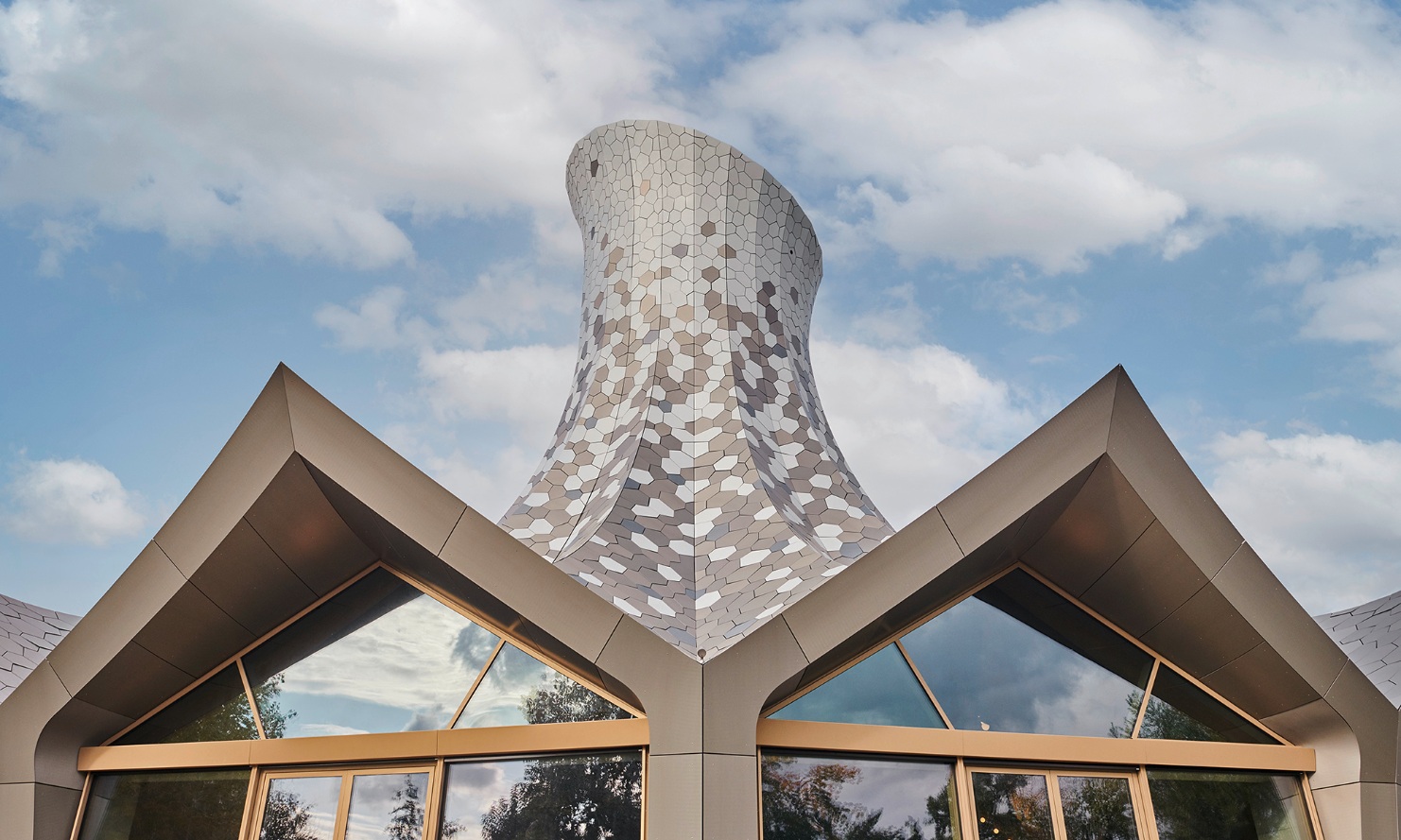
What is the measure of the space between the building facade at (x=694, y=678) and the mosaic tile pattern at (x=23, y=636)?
0.90 feet

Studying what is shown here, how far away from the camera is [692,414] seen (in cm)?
1484

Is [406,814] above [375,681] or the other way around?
the other way around

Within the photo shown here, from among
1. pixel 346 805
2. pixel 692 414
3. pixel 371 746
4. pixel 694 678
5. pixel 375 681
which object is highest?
pixel 692 414

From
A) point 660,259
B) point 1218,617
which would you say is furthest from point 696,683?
point 660,259

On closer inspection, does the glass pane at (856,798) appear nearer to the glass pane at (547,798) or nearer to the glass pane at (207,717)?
the glass pane at (547,798)

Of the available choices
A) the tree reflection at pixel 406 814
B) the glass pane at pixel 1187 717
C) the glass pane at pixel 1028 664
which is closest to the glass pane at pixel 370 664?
the tree reflection at pixel 406 814

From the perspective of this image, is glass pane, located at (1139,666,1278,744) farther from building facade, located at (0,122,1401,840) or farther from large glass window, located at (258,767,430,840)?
large glass window, located at (258,767,430,840)

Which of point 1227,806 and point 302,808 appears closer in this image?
point 302,808

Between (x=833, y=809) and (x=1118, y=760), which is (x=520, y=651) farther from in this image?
(x=1118, y=760)

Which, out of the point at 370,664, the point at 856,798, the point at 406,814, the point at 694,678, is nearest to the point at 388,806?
the point at 406,814

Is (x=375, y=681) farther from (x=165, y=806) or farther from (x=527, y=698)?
(x=165, y=806)

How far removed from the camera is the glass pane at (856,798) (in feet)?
30.3

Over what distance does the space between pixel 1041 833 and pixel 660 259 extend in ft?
32.3

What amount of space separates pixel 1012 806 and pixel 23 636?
11668 mm
